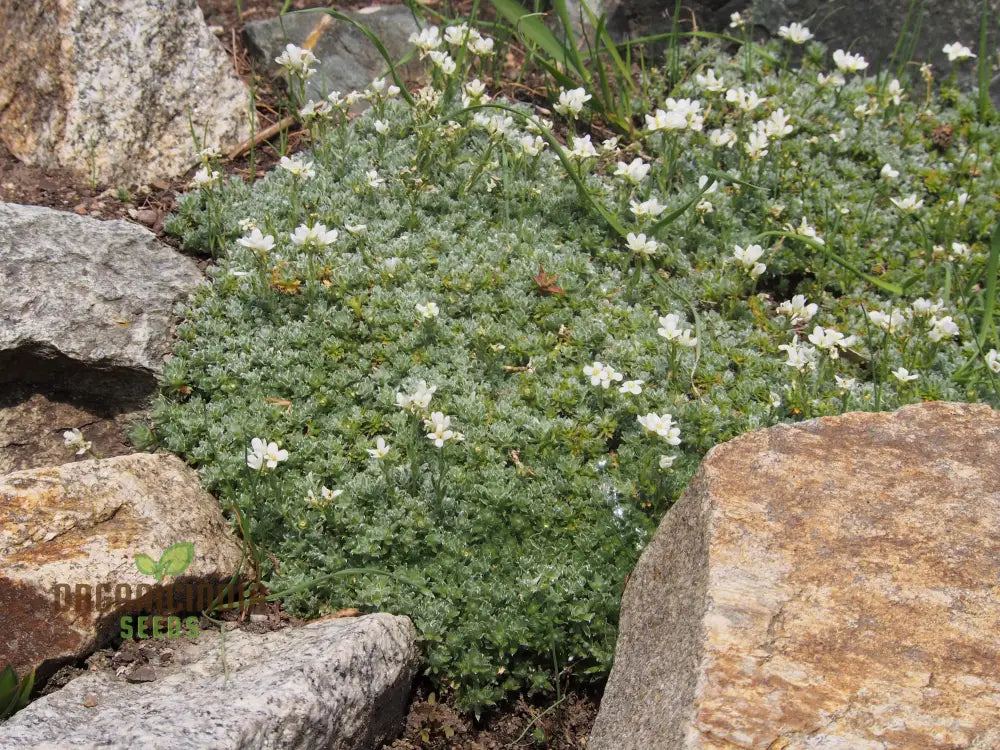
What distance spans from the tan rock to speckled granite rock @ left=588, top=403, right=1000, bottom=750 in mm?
1700

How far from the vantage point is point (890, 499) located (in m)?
3.15

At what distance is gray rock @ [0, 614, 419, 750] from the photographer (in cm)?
269

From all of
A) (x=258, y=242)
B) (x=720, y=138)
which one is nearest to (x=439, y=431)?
(x=258, y=242)

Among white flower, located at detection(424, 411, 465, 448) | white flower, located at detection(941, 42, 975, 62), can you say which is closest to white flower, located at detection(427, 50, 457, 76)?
white flower, located at detection(424, 411, 465, 448)

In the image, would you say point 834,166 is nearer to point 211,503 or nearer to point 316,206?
point 316,206

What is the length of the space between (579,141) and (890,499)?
2949 millimetres

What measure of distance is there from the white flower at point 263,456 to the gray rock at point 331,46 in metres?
3.27

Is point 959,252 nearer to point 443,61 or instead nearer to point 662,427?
point 662,427

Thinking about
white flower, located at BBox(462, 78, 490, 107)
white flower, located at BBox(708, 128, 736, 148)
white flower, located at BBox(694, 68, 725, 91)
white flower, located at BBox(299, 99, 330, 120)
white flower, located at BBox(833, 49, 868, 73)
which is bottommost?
white flower, located at BBox(708, 128, 736, 148)

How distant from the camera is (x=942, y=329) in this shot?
4.55 metres

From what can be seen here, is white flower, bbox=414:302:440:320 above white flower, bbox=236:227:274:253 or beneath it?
beneath

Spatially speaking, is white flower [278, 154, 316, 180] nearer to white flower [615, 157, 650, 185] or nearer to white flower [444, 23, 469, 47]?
white flower [444, 23, 469, 47]

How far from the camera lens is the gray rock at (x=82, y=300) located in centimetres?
418

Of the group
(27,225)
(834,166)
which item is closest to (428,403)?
(27,225)
